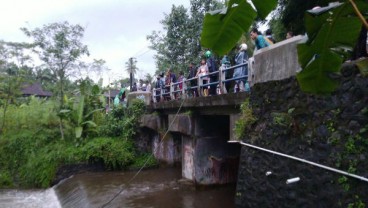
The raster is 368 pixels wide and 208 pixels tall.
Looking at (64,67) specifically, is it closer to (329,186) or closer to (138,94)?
(138,94)

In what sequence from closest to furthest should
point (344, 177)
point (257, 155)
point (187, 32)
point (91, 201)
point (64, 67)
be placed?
point (344, 177) → point (257, 155) → point (91, 201) → point (187, 32) → point (64, 67)

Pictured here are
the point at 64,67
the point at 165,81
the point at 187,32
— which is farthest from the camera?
the point at 64,67

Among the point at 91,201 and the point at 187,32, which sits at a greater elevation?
the point at 187,32

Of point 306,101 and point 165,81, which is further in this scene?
point 165,81

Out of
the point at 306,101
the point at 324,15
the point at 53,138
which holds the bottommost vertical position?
the point at 53,138

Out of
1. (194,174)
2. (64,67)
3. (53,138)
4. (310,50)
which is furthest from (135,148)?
(64,67)

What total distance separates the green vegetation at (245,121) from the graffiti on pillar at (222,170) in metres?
3.21

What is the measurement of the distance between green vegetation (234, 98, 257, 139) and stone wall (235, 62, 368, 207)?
80 millimetres

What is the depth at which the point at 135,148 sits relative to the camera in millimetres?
14797

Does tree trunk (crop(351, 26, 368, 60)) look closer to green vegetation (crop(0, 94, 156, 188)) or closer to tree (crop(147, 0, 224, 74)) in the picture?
green vegetation (crop(0, 94, 156, 188))

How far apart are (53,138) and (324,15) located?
50.7ft

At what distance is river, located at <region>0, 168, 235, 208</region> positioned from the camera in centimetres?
884

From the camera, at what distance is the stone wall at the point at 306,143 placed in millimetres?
4402

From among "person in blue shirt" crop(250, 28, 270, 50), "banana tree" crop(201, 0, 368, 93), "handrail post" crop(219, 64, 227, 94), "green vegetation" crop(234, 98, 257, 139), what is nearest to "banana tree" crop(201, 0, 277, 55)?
"banana tree" crop(201, 0, 368, 93)
